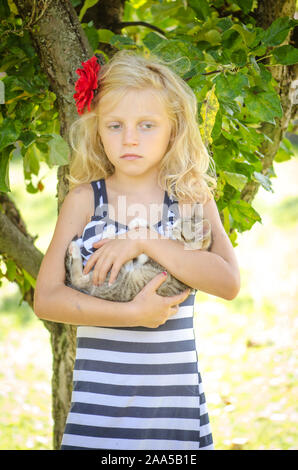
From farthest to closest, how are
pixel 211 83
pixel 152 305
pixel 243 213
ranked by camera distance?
pixel 243 213 → pixel 211 83 → pixel 152 305

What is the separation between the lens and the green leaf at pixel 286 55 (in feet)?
5.48

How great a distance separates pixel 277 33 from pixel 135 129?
537 mm

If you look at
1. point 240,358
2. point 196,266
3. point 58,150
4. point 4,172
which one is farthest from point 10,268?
point 240,358

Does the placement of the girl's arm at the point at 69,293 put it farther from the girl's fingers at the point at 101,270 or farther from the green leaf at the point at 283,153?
the green leaf at the point at 283,153

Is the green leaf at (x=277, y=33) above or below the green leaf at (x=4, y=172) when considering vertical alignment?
above

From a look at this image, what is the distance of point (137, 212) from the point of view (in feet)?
5.64

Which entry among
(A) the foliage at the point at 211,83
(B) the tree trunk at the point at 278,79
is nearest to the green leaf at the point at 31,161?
(A) the foliage at the point at 211,83

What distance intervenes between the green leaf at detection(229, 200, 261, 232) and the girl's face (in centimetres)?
40

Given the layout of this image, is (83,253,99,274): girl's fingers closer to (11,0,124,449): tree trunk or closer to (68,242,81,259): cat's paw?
(68,242,81,259): cat's paw

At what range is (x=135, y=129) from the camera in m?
1.65

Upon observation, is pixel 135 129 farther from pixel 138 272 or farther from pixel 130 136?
pixel 138 272

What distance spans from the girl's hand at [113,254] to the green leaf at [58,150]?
35 cm
